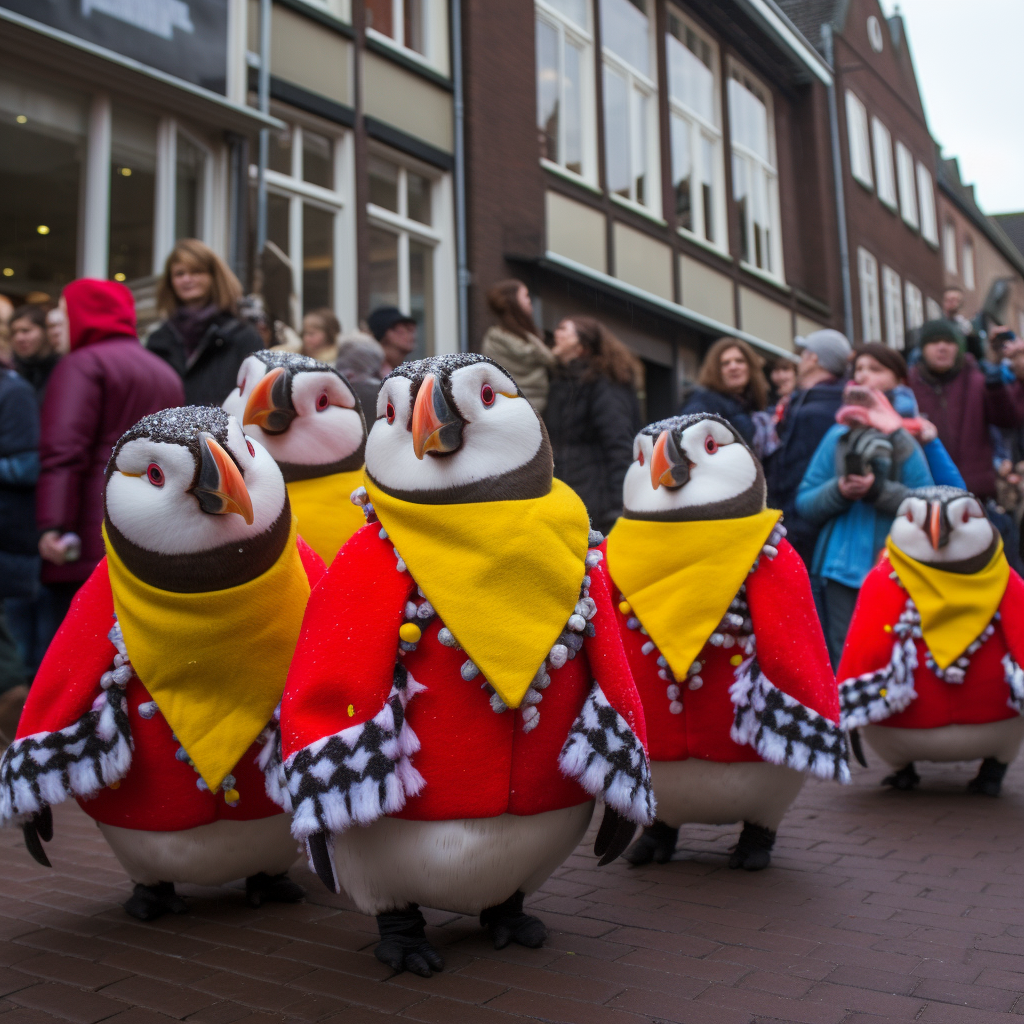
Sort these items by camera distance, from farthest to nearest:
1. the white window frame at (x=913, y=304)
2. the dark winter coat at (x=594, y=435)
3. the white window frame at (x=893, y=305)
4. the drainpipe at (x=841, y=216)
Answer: the white window frame at (x=913, y=304) → the white window frame at (x=893, y=305) → the drainpipe at (x=841, y=216) → the dark winter coat at (x=594, y=435)

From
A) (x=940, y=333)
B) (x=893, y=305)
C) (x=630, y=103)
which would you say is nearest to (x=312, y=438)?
(x=940, y=333)

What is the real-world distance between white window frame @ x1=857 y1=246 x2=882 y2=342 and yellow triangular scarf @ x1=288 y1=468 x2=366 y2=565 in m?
19.0

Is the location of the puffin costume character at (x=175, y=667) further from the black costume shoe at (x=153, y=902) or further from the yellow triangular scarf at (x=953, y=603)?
the yellow triangular scarf at (x=953, y=603)

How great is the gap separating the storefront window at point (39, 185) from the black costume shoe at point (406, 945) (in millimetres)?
5320

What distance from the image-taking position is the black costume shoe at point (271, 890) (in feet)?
10.2

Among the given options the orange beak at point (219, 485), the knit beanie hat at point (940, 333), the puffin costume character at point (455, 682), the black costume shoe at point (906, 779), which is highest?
the knit beanie hat at point (940, 333)

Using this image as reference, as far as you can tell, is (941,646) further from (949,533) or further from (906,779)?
(906,779)

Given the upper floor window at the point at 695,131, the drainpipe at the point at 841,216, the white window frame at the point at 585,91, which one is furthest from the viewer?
the drainpipe at the point at 841,216

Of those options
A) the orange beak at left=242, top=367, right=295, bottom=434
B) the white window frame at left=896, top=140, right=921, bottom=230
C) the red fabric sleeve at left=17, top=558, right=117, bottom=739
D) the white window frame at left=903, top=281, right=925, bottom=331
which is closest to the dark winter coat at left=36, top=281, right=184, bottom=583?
the orange beak at left=242, top=367, right=295, bottom=434

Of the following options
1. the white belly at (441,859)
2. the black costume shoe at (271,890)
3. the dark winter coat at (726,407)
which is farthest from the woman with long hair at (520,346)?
the white belly at (441,859)

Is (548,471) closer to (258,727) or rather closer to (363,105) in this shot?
(258,727)

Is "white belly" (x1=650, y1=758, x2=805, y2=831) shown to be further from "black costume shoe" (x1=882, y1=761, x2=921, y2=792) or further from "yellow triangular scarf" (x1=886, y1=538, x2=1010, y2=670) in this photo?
"black costume shoe" (x1=882, y1=761, x2=921, y2=792)

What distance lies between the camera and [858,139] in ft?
72.3

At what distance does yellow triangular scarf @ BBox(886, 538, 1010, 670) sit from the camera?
4.24m
